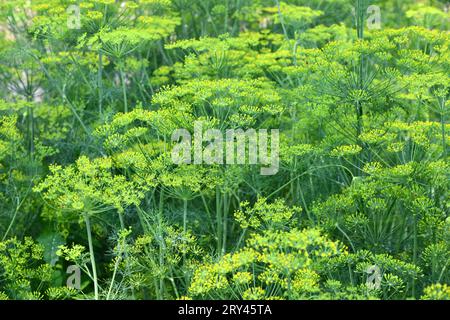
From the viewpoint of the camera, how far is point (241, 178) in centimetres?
567

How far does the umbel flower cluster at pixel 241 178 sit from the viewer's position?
202 inches

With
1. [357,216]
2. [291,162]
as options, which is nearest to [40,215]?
[291,162]

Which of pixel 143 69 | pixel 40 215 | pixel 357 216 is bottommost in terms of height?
pixel 40 215

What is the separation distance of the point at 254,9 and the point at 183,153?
336cm

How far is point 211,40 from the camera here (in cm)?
641

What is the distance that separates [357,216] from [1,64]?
4558 millimetres

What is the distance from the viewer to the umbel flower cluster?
512cm

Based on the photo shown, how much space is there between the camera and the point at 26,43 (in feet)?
25.0

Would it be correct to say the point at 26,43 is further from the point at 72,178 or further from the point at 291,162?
the point at 291,162
